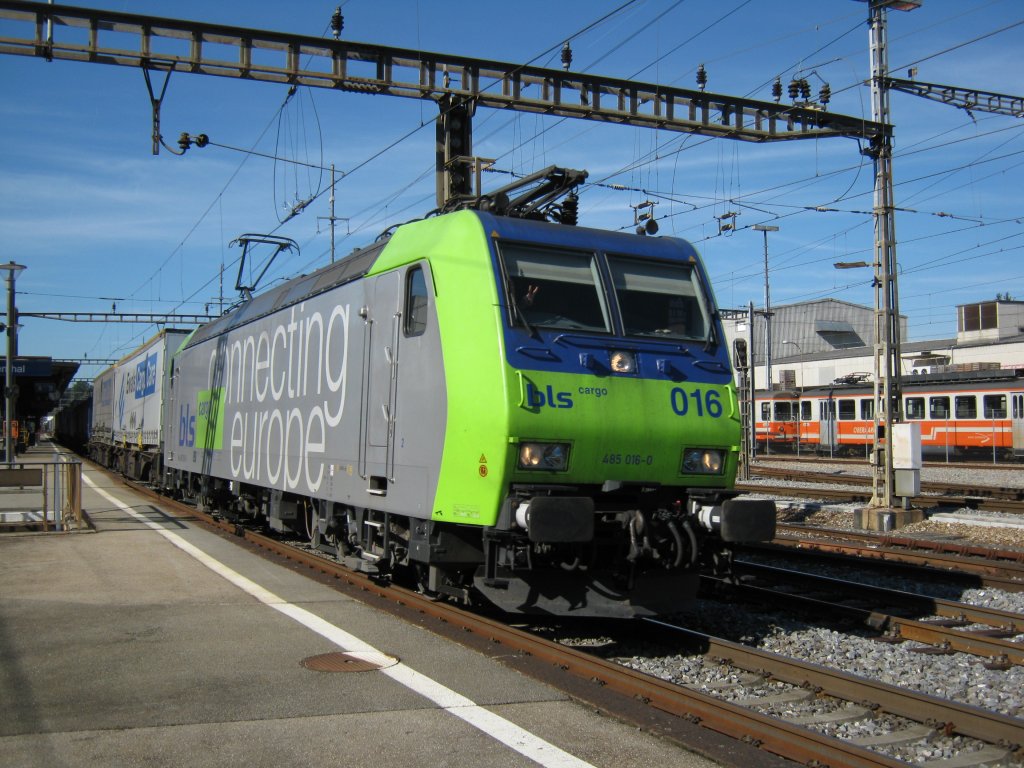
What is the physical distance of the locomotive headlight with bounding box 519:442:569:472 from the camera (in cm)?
671

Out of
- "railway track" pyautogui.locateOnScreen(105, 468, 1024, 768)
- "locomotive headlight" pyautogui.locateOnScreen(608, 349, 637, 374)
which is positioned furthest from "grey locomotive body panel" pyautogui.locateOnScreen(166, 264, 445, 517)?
"locomotive headlight" pyautogui.locateOnScreen(608, 349, 637, 374)

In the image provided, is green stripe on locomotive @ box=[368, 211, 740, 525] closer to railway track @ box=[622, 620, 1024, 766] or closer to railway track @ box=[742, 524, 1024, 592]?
railway track @ box=[622, 620, 1024, 766]

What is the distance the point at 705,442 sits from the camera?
7.48m

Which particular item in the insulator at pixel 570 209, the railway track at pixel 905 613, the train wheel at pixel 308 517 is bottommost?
the railway track at pixel 905 613

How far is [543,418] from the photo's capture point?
6758mm

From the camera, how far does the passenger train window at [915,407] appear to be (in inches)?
1371

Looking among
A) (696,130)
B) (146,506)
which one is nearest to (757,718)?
(696,130)

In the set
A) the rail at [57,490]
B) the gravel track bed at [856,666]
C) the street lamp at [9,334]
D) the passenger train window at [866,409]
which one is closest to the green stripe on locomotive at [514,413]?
the gravel track bed at [856,666]

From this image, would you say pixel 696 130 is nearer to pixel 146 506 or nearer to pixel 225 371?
pixel 225 371

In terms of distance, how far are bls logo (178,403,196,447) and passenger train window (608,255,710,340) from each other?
11.9 metres

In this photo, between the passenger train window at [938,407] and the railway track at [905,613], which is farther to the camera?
the passenger train window at [938,407]

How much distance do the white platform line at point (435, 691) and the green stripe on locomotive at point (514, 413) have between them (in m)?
1.18

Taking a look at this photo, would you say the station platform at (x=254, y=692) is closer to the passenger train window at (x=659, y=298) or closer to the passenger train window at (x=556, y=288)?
the passenger train window at (x=556, y=288)

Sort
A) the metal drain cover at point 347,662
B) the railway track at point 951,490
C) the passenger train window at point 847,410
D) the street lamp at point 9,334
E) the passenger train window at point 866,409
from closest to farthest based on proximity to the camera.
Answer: the metal drain cover at point 347,662 → the railway track at point 951,490 → the street lamp at point 9,334 → the passenger train window at point 866,409 → the passenger train window at point 847,410
